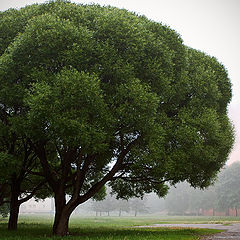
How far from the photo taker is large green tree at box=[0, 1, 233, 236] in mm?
15438

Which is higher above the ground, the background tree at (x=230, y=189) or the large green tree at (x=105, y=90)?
the large green tree at (x=105, y=90)

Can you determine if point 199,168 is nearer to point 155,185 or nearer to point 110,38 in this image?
point 155,185

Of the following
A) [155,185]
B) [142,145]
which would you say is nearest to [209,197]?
[155,185]

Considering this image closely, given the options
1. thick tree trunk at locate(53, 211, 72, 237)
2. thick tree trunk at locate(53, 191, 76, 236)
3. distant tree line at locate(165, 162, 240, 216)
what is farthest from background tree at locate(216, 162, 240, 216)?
thick tree trunk at locate(53, 211, 72, 237)

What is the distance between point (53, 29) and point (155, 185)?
16.3 metres

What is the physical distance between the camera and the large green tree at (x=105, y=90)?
1544 cm

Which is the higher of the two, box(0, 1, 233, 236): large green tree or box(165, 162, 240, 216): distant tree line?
box(0, 1, 233, 236): large green tree

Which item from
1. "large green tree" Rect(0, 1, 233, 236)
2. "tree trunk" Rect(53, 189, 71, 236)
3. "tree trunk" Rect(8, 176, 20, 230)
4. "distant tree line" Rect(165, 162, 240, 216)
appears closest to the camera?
"large green tree" Rect(0, 1, 233, 236)

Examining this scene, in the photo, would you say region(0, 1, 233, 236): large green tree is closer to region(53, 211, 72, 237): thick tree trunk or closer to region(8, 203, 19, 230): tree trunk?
region(53, 211, 72, 237): thick tree trunk

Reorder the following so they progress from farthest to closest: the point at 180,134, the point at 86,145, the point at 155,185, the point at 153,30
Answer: the point at 155,185, the point at 153,30, the point at 180,134, the point at 86,145

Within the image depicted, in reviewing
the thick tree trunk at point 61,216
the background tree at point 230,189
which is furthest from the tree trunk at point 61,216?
the background tree at point 230,189

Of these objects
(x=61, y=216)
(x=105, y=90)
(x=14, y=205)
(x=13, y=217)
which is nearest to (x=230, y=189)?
(x=13, y=217)

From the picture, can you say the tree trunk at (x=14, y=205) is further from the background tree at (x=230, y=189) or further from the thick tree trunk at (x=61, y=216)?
the background tree at (x=230, y=189)

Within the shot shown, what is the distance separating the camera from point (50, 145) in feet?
75.2
